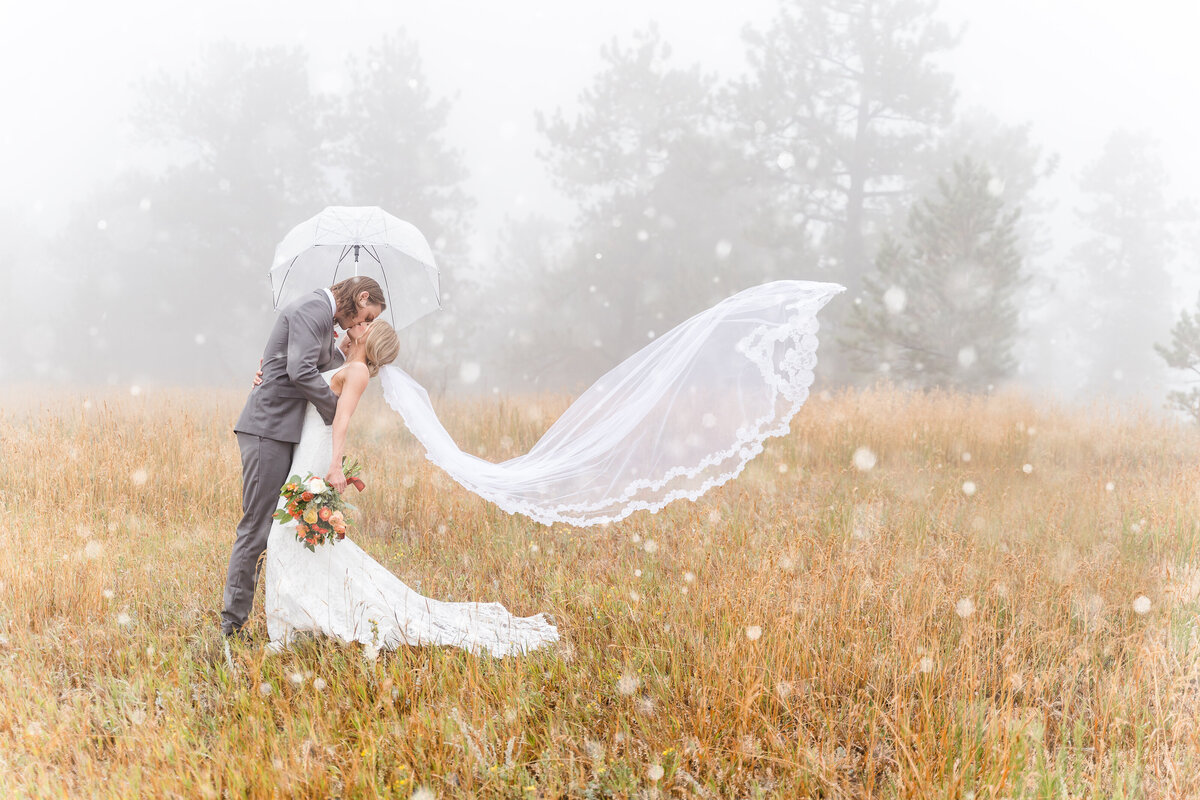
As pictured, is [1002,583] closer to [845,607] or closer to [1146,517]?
[845,607]

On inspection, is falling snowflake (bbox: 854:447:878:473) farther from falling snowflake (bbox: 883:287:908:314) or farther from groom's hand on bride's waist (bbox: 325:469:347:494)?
falling snowflake (bbox: 883:287:908:314)

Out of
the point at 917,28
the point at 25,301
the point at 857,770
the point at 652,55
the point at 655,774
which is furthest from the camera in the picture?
the point at 25,301

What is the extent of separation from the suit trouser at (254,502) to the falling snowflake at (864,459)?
6198 mm

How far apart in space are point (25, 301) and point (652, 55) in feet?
112

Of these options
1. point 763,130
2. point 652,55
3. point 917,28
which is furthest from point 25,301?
point 917,28

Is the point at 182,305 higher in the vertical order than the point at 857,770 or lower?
higher

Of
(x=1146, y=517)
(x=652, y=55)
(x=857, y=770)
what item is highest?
(x=652, y=55)

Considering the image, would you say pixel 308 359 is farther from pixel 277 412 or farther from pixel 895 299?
pixel 895 299

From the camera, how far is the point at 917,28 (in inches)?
877

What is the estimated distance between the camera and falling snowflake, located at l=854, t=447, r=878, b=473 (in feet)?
26.1

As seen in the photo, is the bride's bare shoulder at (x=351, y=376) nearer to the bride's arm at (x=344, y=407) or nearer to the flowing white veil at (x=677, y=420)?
the bride's arm at (x=344, y=407)

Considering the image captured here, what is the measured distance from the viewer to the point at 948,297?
1695 cm

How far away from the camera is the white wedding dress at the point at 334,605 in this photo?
3.60 meters

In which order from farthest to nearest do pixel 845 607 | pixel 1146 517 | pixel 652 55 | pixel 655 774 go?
1. pixel 652 55
2. pixel 1146 517
3. pixel 845 607
4. pixel 655 774
